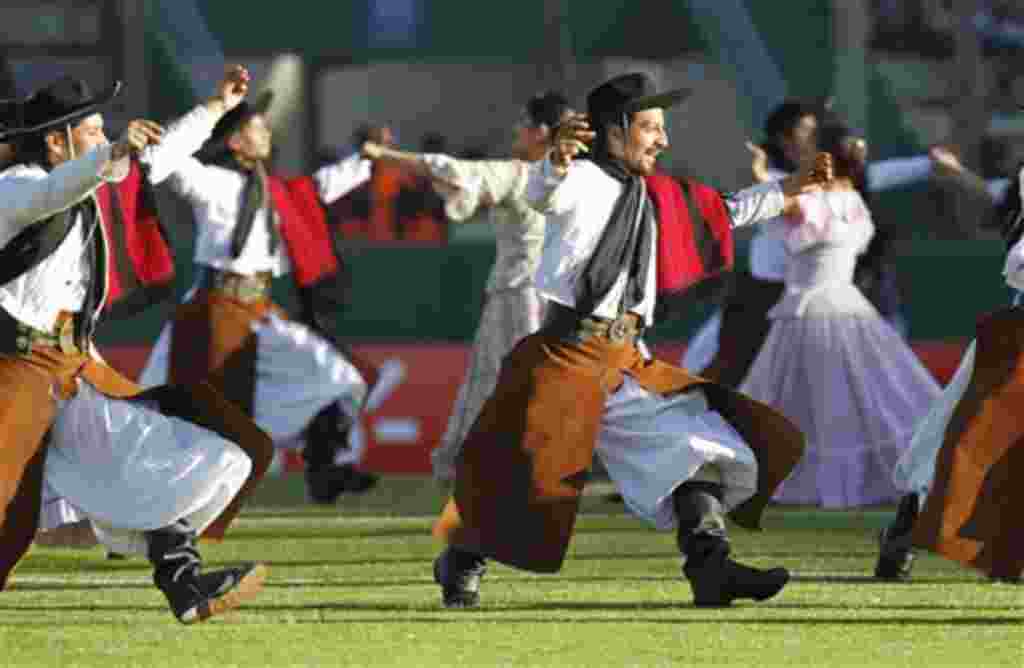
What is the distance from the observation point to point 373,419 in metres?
20.1

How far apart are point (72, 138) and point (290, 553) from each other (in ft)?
9.99

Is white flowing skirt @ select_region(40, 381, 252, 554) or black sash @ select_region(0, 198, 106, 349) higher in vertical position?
black sash @ select_region(0, 198, 106, 349)

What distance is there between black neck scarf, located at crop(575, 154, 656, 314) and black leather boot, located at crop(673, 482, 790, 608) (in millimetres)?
647

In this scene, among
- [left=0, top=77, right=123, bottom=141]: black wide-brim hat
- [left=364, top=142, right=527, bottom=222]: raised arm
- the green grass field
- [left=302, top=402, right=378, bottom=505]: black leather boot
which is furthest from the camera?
[left=302, top=402, right=378, bottom=505]: black leather boot

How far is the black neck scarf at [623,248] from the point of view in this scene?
11773 mm

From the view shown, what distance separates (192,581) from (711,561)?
1.65 meters

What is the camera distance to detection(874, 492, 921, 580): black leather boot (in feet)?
41.8

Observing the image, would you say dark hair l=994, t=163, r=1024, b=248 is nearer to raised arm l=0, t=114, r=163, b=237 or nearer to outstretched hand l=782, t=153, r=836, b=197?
outstretched hand l=782, t=153, r=836, b=197

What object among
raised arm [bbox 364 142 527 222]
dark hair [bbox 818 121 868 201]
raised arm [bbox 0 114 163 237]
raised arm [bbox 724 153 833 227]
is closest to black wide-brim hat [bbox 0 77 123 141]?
raised arm [bbox 0 114 163 237]

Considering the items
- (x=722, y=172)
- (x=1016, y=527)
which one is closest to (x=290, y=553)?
(x=1016, y=527)

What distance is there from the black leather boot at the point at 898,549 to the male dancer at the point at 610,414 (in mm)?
897

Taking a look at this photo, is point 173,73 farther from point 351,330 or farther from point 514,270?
point 514,270

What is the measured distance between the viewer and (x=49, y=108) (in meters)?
11.5

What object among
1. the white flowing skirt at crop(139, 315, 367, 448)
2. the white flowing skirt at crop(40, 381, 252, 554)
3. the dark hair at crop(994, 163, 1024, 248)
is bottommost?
the white flowing skirt at crop(139, 315, 367, 448)
